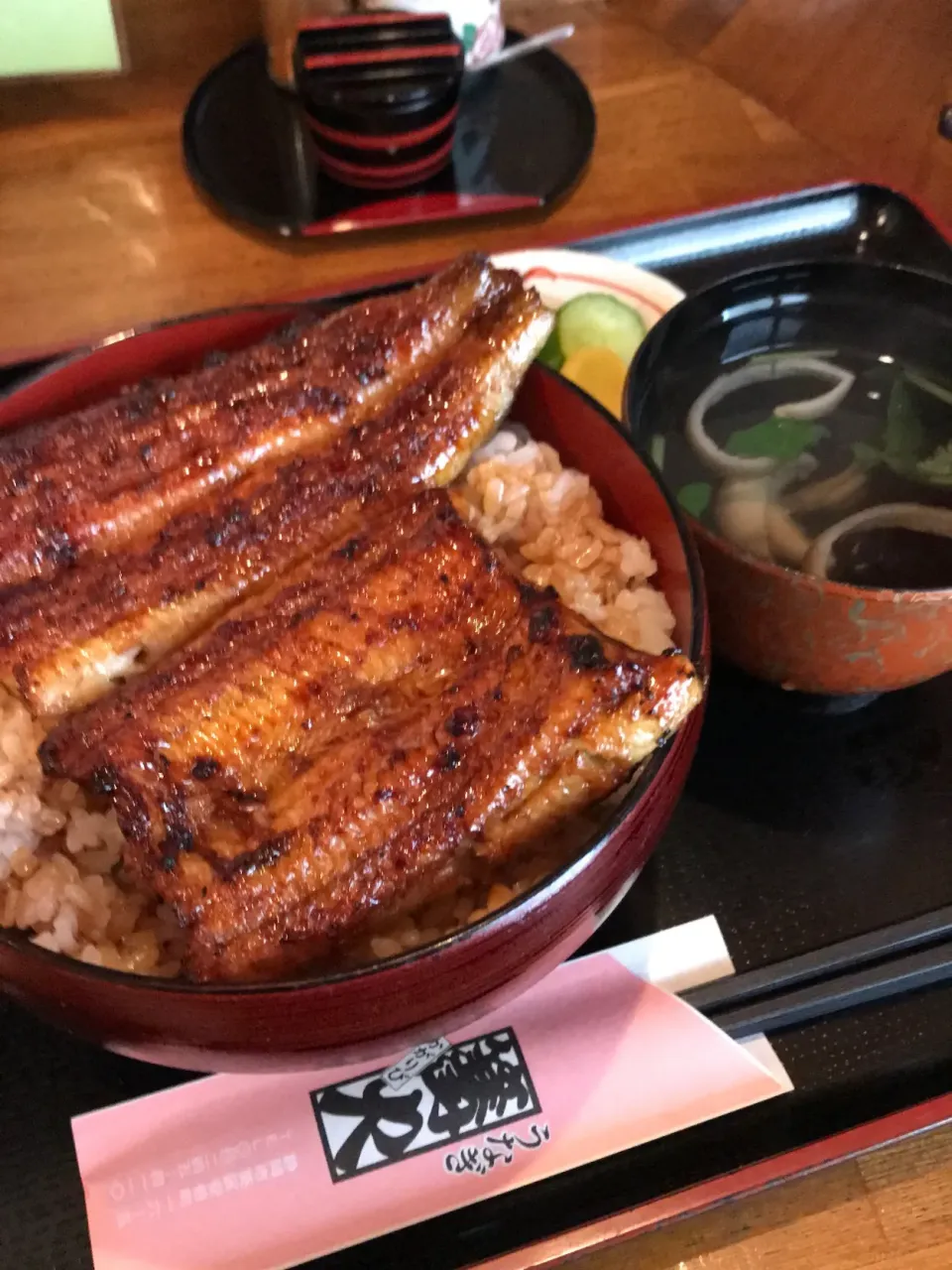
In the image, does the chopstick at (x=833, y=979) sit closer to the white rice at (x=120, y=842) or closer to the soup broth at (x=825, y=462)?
the white rice at (x=120, y=842)

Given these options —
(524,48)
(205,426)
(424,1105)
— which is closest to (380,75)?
(524,48)

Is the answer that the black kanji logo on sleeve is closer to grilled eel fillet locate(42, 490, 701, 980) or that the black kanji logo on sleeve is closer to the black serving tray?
A: the black serving tray

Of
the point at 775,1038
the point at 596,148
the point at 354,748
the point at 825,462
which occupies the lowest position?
the point at 775,1038

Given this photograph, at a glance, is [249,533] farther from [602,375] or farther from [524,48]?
[524,48]

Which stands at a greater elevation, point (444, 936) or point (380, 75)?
point (380, 75)

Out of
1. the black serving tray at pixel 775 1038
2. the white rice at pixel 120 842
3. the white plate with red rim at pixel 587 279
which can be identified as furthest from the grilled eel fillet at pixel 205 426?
the black serving tray at pixel 775 1038

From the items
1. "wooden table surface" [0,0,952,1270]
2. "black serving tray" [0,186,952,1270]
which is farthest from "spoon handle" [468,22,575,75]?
"black serving tray" [0,186,952,1270]

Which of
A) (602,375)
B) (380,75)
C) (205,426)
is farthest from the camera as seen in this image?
(380,75)
